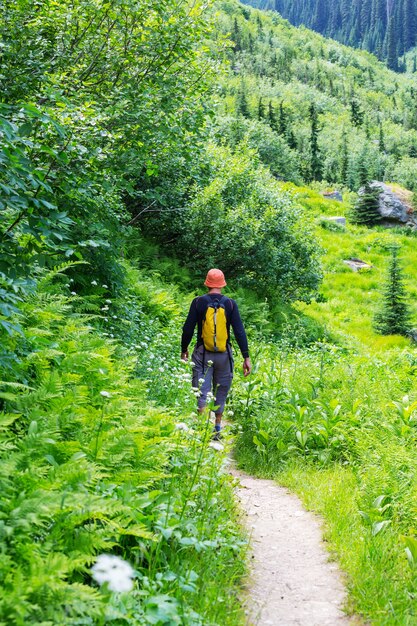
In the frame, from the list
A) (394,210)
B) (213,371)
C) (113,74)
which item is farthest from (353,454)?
(394,210)

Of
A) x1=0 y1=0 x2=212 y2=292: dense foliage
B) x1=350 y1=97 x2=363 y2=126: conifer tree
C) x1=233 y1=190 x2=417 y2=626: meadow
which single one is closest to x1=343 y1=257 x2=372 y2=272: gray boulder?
x1=233 y1=190 x2=417 y2=626: meadow

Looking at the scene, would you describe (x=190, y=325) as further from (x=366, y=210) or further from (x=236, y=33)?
(x=236, y=33)

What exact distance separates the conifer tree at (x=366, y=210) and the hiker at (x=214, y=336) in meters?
40.4

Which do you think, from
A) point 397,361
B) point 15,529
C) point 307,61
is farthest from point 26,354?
point 307,61

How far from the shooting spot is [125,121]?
9.20 meters

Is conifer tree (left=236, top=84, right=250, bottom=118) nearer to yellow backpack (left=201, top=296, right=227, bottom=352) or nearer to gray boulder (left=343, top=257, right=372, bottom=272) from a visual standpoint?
gray boulder (left=343, top=257, right=372, bottom=272)

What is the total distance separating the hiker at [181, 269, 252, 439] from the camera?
7520 millimetres

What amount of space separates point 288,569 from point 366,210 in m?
43.7

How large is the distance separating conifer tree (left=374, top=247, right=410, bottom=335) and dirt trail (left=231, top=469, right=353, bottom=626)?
18106mm

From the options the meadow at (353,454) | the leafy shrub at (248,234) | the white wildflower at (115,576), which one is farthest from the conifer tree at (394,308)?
the white wildflower at (115,576)

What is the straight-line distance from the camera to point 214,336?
296 inches

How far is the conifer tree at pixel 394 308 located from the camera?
2300 cm

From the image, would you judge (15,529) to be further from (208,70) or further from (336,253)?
(336,253)

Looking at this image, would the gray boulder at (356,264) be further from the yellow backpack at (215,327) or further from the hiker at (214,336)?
the yellow backpack at (215,327)
